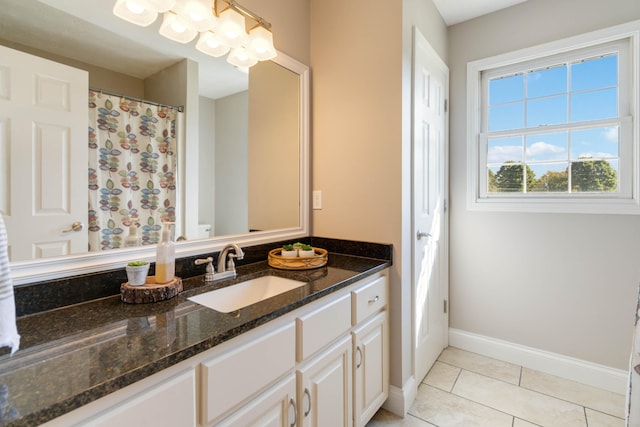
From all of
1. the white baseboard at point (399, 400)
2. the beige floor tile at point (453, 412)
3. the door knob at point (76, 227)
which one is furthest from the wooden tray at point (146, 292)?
the beige floor tile at point (453, 412)

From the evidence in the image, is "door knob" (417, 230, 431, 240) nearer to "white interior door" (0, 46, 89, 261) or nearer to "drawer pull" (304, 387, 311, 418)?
"drawer pull" (304, 387, 311, 418)

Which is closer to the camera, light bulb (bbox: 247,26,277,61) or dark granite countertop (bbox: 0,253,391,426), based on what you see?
dark granite countertop (bbox: 0,253,391,426)

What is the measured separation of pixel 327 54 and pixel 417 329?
181 centimetres

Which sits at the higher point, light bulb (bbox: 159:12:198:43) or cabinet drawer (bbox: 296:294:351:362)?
light bulb (bbox: 159:12:198:43)

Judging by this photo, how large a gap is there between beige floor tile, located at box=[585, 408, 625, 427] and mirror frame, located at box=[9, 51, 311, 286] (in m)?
1.89

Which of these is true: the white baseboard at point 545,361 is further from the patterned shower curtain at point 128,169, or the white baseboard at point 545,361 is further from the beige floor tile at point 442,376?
the patterned shower curtain at point 128,169

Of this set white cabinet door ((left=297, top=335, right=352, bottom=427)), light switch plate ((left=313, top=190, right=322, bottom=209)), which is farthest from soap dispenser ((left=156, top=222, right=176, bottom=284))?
light switch plate ((left=313, top=190, right=322, bottom=209))

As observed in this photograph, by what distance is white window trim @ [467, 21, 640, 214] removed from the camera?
1829mm

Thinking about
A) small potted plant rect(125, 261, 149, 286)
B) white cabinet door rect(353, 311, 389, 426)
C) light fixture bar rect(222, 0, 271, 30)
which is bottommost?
white cabinet door rect(353, 311, 389, 426)

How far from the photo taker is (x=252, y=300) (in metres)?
1.41

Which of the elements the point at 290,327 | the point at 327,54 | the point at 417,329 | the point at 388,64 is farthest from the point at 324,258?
Result: the point at 327,54

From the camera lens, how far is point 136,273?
1.07 meters

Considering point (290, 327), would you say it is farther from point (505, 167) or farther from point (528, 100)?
point (528, 100)

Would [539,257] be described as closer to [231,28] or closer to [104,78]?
[231,28]
